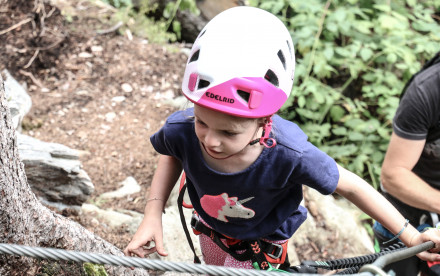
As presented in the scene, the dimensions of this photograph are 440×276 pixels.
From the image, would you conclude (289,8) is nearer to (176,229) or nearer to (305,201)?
(305,201)

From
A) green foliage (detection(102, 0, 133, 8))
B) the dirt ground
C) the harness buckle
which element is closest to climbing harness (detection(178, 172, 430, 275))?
the harness buckle

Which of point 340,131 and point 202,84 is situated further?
point 340,131

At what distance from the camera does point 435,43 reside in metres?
4.70

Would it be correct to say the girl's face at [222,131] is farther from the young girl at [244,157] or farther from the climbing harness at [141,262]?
the climbing harness at [141,262]

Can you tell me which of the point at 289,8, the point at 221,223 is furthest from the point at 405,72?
the point at 221,223

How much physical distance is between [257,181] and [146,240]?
0.53 metres

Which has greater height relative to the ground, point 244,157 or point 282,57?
point 282,57

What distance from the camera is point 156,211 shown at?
205 centimetres

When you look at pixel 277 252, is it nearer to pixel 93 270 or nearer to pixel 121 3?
pixel 93 270

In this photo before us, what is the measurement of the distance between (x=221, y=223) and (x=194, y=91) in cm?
69

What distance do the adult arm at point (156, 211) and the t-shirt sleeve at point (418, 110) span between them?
3.67ft

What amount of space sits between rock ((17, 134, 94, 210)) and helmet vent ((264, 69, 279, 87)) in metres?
1.56

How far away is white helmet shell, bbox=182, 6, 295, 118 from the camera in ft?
5.13

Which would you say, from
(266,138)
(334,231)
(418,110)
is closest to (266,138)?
(266,138)
